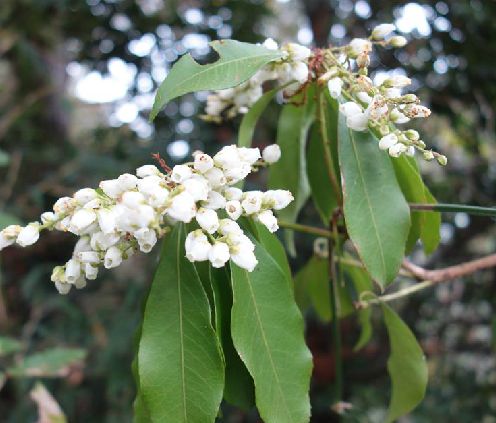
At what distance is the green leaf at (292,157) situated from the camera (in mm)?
1026

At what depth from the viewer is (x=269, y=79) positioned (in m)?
0.92

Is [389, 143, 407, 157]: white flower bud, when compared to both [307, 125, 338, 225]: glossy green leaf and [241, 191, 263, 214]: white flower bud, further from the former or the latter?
[307, 125, 338, 225]: glossy green leaf

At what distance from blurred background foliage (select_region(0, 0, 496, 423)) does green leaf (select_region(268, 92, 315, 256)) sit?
868 millimetres

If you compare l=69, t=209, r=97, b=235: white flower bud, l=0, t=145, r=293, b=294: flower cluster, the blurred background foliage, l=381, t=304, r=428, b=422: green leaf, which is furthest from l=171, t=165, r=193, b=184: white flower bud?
the blurred background foliage

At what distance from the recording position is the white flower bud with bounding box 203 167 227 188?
0.68m

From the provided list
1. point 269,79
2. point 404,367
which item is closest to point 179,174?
point 269,79

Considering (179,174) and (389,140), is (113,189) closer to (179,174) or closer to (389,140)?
(179,174)

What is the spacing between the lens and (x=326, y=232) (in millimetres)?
915

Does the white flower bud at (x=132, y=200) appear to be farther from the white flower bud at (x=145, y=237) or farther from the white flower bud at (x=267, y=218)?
the white flower bud at (x=267, y=218)

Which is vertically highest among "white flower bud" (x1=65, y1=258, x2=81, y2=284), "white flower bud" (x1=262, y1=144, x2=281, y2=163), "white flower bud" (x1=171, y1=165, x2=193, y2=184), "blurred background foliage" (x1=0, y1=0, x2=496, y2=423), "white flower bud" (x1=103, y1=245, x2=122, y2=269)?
"white flower bud" (x1=171, y1=165, x2=193, y2=184)

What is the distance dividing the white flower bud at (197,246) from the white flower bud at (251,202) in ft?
0.23

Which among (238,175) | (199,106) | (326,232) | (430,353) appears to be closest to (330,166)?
(326,232)

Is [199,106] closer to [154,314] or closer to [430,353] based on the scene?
[430,353]

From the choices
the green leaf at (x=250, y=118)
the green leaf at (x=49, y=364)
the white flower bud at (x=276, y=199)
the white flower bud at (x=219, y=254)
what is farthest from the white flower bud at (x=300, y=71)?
the green leaf at (x=49, y=364)
